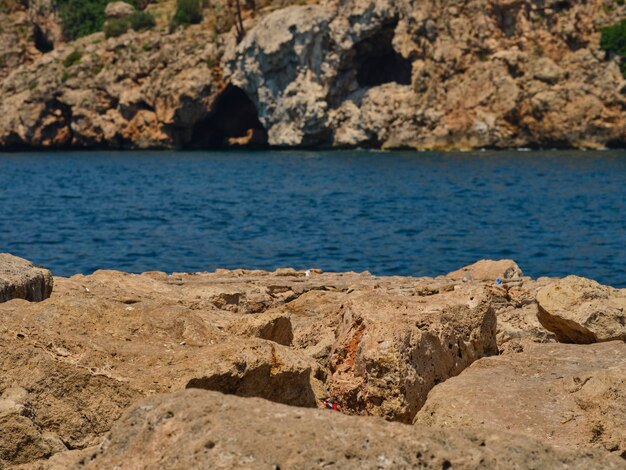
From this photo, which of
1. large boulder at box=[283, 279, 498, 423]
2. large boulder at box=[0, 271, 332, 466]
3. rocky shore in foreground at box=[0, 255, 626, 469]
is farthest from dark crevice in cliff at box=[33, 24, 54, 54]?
large boulder at box=[0, 271, 332, 466]

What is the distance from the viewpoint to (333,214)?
116 ft

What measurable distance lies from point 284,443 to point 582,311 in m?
6.00

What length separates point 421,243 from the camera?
1096 inches

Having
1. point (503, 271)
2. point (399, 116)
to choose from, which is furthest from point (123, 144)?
point (503, 271)

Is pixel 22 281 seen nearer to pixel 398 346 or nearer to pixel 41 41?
pixel 398 346

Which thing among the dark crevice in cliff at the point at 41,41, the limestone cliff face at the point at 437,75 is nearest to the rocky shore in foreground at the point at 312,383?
the limestone cliff face at the point at 437,75

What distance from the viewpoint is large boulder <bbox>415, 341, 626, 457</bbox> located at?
6.38m

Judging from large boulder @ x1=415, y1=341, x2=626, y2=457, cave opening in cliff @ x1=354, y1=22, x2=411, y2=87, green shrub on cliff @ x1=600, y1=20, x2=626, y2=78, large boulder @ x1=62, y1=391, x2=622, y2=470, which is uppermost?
green shrub on cliff @ x1=600, y1=20, x2=626, y2=78

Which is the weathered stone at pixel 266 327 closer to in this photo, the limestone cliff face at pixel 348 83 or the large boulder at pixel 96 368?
the large boulder at pixel 96 368

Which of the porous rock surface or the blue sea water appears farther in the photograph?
the blue sea water

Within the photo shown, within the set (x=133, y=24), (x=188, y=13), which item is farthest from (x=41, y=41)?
(x=188, y=13)

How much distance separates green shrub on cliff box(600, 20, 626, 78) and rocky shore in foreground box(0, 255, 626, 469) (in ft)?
190

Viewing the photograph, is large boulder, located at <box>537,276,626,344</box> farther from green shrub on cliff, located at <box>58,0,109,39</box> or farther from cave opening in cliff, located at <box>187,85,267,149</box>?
green shrub on cliff, located at <box>58,0,109,39</box>

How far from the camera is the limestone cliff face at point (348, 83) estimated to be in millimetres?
65125
